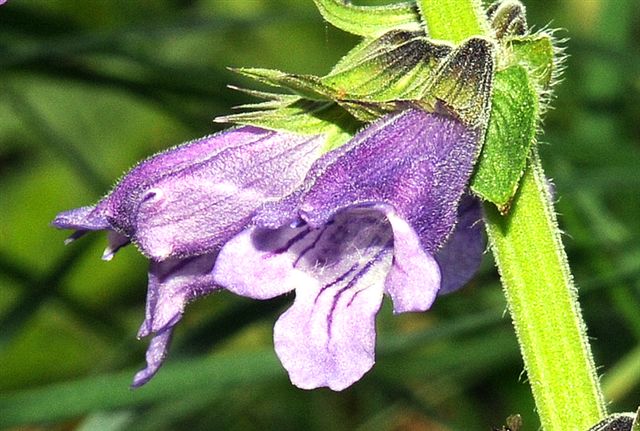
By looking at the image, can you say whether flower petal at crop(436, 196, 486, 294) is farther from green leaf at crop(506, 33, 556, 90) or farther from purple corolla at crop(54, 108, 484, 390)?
green leaf at crop(506, 33, 556, 90)

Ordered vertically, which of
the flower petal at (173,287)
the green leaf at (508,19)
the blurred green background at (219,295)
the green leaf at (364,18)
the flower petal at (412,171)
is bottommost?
the blurred green background at (219,295)

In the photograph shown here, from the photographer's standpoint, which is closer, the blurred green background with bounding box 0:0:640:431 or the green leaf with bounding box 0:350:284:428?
the green leaf with bounding box 0:350:284:428

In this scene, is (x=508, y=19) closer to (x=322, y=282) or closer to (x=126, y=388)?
(x=322, y=282)

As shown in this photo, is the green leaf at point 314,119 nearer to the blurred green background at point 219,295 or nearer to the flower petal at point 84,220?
the flower petal at point 84,220

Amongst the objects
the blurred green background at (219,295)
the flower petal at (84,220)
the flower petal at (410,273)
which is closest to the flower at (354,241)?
the flower petal at (410,273)

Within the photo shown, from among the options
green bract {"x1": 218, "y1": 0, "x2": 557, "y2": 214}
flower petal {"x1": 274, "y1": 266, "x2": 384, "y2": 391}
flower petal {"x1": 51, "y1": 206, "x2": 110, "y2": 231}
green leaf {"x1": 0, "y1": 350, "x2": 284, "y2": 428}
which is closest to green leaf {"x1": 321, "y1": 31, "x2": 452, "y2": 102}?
green bract {"x1": 218, "y1": 0, "x2": 557, "y2": 214}

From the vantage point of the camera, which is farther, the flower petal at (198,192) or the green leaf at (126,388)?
the green leaf at (126,388)

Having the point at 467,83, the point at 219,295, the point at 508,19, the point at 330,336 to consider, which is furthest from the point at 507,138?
the point at 219,295
